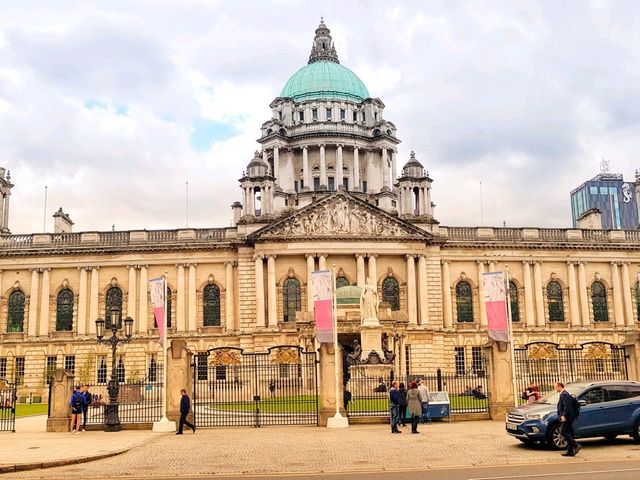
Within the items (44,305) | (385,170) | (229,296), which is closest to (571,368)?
(229,296)

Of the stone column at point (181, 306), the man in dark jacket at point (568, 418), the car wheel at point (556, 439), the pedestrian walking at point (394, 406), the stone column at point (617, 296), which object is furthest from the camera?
the stone column at point (617, 296)

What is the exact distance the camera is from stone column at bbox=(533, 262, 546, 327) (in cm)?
6731

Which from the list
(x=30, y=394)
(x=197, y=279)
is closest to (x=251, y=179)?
(x=197, y=279)

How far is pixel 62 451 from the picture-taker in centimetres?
2278

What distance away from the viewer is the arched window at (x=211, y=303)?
216 feet

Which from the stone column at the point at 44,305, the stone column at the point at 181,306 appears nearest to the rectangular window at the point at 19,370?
the stone column at the point at 44,305

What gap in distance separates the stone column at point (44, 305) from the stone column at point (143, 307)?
787 centimetres

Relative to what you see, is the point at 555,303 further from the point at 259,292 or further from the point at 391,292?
the point at 259,292

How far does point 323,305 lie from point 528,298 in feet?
131

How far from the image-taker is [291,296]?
64.3m

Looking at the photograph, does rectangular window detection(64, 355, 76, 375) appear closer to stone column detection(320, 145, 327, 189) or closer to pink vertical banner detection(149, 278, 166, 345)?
stone column detection(320, 145, 327, 189)

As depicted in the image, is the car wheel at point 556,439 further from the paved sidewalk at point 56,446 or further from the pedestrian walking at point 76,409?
Answer: the pedestrian walking at point 76,409

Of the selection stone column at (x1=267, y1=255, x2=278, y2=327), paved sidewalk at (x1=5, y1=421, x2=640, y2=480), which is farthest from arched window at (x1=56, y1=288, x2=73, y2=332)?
paved sidewalk at (x1=5, y1=421, x2=640, y2=480)

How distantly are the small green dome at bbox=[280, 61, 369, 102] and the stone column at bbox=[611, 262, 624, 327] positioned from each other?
1497 inches
